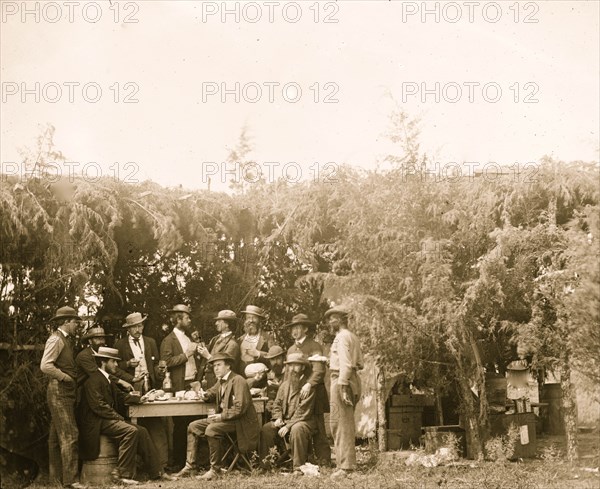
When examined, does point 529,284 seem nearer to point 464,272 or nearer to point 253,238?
point 464,272

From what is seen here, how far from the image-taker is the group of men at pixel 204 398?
352 inches

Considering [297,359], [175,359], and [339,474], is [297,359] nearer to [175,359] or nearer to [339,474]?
[339,474]

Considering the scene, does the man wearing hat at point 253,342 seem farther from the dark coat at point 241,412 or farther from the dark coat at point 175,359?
the dark coat at point 241,412

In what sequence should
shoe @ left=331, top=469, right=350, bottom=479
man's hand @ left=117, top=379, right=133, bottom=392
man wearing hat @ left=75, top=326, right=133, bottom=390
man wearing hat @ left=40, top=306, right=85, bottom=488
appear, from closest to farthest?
man wearing hat @ left=40, top=306, right=85, bottom=488 → shoe @ left=331, top=469, right=350, bottom=479 → man wearing hat @ left=75, top=326, right=133, bottom=390 → man's hand @ left=117, top=379, right=133, bottom=392

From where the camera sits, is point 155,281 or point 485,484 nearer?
point 485,484

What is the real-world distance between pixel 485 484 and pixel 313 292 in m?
5.06

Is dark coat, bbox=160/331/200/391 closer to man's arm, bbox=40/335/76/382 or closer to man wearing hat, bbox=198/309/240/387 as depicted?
man wearing hat, bbox=198/309/240/387

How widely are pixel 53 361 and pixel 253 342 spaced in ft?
9.60

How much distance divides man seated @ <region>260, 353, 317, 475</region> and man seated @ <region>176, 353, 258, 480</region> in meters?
0.36

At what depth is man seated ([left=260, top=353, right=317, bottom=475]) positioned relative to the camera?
9469mm

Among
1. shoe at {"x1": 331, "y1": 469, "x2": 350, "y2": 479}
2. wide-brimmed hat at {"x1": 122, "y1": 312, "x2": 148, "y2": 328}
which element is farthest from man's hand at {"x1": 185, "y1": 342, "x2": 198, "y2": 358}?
shoe at {"x1": 331, "y1": 469, "x2": 350, "y2": 479}

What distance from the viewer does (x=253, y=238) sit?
12.5 meters

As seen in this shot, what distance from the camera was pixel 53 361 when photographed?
29.2 ft

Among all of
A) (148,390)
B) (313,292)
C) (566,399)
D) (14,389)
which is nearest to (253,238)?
(313,292)
